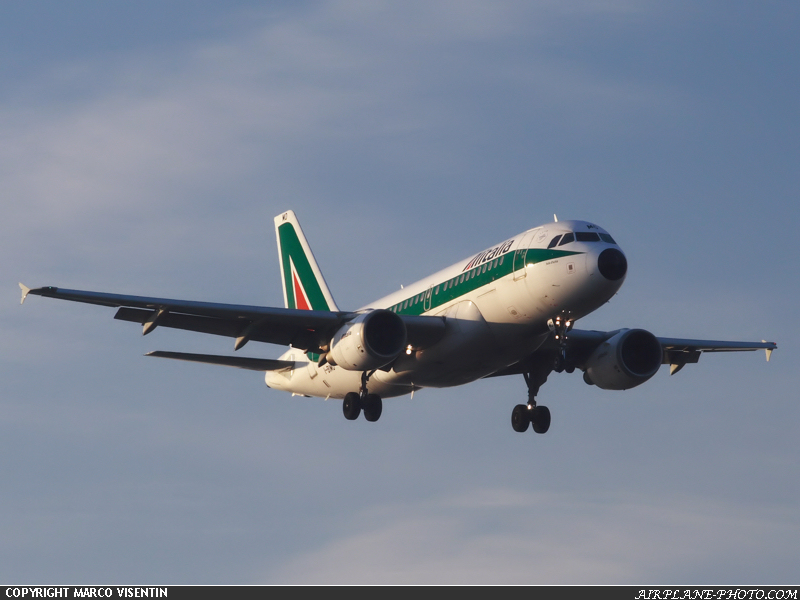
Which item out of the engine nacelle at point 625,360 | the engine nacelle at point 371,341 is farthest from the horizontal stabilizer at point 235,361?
the engine nacelle at point 625,360

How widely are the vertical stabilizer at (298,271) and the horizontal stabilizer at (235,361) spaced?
16.2ft

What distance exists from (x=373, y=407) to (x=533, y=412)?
641 cm

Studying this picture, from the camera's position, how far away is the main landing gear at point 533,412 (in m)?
49.1

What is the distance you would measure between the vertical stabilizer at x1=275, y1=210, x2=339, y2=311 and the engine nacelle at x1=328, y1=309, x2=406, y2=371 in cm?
1276

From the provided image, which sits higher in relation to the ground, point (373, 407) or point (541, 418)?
point (373, 407)

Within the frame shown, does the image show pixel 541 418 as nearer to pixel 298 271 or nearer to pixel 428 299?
pixel 428 299

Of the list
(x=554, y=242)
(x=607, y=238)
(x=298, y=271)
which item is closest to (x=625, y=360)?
(x=607, y=238)

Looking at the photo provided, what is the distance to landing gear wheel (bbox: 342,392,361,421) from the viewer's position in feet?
157

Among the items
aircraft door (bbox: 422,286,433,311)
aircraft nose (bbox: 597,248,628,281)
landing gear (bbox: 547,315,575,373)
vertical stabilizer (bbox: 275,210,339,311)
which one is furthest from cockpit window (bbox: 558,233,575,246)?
vertical stabilizer (bbox: 275,210,339,311)

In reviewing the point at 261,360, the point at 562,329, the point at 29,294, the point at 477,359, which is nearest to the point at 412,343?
the point at 477,359

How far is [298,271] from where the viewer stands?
60.0 m

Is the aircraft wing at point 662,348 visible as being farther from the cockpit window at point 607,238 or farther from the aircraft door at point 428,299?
the cockpit window at point 607,238

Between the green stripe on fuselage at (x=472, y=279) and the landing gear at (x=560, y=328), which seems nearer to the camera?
the green stripe on fuselage at (x=472, y=279)

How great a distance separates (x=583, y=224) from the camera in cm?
4259
